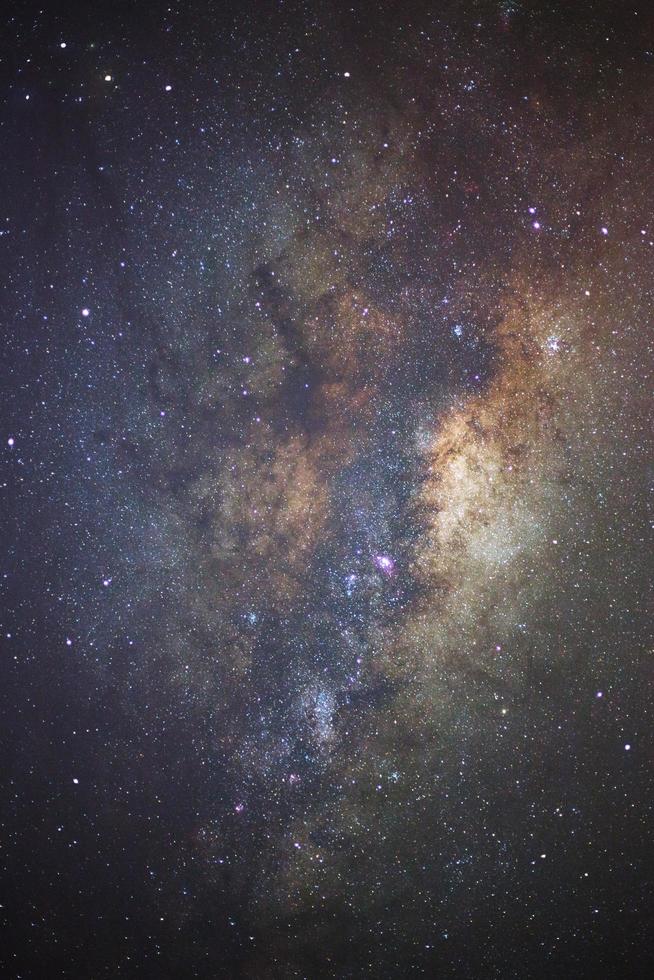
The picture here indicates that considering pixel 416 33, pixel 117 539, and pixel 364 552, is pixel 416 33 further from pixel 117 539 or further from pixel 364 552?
pixel 117 539

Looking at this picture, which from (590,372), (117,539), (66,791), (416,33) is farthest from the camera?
(66,791)

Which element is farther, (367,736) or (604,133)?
(367,736)

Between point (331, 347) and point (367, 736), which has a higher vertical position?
point (331, 347)

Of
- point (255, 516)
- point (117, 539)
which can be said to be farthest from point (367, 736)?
point (117, 539)

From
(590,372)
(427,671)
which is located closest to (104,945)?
(427,671)

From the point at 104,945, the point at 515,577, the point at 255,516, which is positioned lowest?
the point at 104,945

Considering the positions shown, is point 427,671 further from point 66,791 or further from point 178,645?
point 66,791

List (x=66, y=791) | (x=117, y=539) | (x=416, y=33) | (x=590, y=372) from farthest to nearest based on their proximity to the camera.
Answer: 1. (x=66, y=791)
2. (x=117, y=539)
3. (x=590, y=372)
4. (x=416, y=33)
